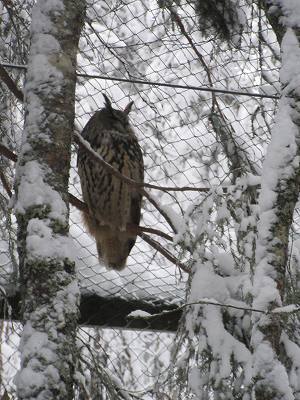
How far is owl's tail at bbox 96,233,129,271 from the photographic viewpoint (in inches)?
100

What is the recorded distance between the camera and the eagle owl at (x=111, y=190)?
255 centimetres

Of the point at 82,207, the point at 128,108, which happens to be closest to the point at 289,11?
the point at 82,207

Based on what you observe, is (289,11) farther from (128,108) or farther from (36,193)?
(128,108)

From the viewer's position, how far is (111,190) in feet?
8.44

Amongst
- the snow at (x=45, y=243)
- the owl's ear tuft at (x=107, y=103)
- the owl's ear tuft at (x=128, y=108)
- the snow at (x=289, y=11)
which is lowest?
the snow at (x=45, y=243)

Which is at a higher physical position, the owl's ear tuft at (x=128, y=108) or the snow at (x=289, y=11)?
the owl's ear tuft at (x=128, y=108)

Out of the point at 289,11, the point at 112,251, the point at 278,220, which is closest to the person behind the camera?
the point at 278,220

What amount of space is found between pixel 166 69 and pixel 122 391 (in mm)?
1093

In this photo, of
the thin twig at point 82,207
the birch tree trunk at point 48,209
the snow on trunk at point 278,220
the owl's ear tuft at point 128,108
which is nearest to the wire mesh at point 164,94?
the owl's ear tuft at point 128,108

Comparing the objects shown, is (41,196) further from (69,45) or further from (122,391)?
(122,391)

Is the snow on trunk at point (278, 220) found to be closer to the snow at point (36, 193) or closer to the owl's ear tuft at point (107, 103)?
the snow at point (36, 193)

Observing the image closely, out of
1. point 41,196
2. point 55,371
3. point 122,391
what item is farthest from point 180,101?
point 55,371

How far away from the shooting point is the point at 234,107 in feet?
8.87

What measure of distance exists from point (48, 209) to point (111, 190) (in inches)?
48.5
